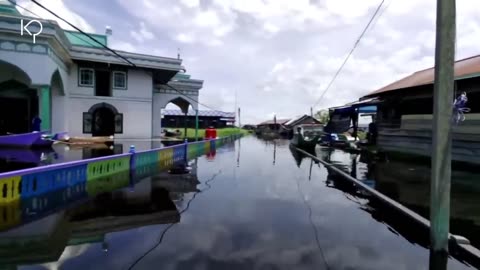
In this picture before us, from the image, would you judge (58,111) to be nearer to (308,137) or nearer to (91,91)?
(91,91)

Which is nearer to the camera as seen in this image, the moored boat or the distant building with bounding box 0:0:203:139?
the distant building with bounding box 0:0:203:139

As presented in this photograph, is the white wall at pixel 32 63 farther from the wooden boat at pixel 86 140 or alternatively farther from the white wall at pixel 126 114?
the white wall at pixel 126 114

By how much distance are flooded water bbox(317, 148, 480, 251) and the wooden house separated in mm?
1667

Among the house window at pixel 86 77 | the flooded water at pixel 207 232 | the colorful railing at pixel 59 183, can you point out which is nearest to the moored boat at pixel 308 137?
the colorful railing at pixel 59 183

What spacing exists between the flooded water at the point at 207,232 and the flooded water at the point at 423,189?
0.86m

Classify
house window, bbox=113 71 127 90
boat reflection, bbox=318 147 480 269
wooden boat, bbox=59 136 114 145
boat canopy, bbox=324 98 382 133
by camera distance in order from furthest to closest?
house window, bbox=113 71 127 90 < boat canopy, bbox=324 98 382 133 < wooden boat, bbox=59 136 114 145 < boat reflection, bbox=318 147 480 269

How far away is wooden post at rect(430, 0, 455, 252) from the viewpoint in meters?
4.57

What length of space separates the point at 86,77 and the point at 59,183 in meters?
22.2

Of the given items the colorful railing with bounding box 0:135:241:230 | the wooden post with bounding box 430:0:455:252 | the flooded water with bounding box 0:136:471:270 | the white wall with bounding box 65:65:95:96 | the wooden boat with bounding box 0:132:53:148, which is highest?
the white wall with bounding box 65:65:95:96

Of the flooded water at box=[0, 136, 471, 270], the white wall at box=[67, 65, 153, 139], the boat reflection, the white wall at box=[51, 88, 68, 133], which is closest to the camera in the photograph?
the flooded water at box=[0, 136, 471, 270]

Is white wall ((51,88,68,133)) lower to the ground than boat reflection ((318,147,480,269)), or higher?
higher

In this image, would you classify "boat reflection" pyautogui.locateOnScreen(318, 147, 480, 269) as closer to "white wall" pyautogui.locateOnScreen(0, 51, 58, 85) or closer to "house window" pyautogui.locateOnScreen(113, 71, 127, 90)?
"white wall" pyautogui.locateOnScreen(0, 51, 58, 85)

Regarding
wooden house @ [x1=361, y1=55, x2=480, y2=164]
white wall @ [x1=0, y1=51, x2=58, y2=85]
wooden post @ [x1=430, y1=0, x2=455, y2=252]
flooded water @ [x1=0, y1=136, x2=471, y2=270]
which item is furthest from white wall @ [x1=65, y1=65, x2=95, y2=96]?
wooden post @ [x1=430, y1=0, x2=455, y2=252]

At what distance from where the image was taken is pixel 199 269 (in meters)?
4.20
